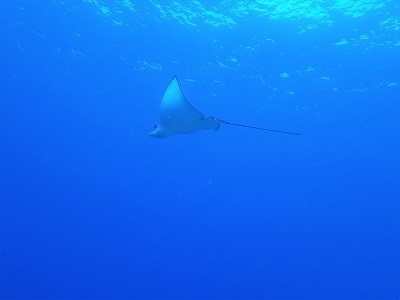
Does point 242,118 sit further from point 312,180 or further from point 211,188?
point 211,188

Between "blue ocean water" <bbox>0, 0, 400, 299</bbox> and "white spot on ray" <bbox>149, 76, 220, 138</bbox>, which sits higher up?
"blue ocean water" <bbox>0, 0, 400, 299</bbox>

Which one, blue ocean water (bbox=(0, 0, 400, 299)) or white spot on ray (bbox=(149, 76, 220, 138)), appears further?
blue ocean water (bbox=(0, 0, 400, 299))

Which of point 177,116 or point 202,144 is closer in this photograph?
point 177,116

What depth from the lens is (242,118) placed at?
22.0 meters

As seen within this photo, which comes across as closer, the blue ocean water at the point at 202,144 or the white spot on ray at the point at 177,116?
the white spot on ray at the point at 177,116

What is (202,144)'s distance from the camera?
108 ft

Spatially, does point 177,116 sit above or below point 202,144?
below

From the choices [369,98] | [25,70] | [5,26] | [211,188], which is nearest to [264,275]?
[211,188]

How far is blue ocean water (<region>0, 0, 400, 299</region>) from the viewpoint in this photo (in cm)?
1408

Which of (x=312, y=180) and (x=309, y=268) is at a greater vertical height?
(x=312, y=180)

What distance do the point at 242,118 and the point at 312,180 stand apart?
43.2 feet

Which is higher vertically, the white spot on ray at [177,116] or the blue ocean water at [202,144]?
the blue ocean water at [202,144]

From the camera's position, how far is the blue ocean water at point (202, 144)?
14078mm

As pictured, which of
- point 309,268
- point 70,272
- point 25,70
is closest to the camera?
point 25,70
